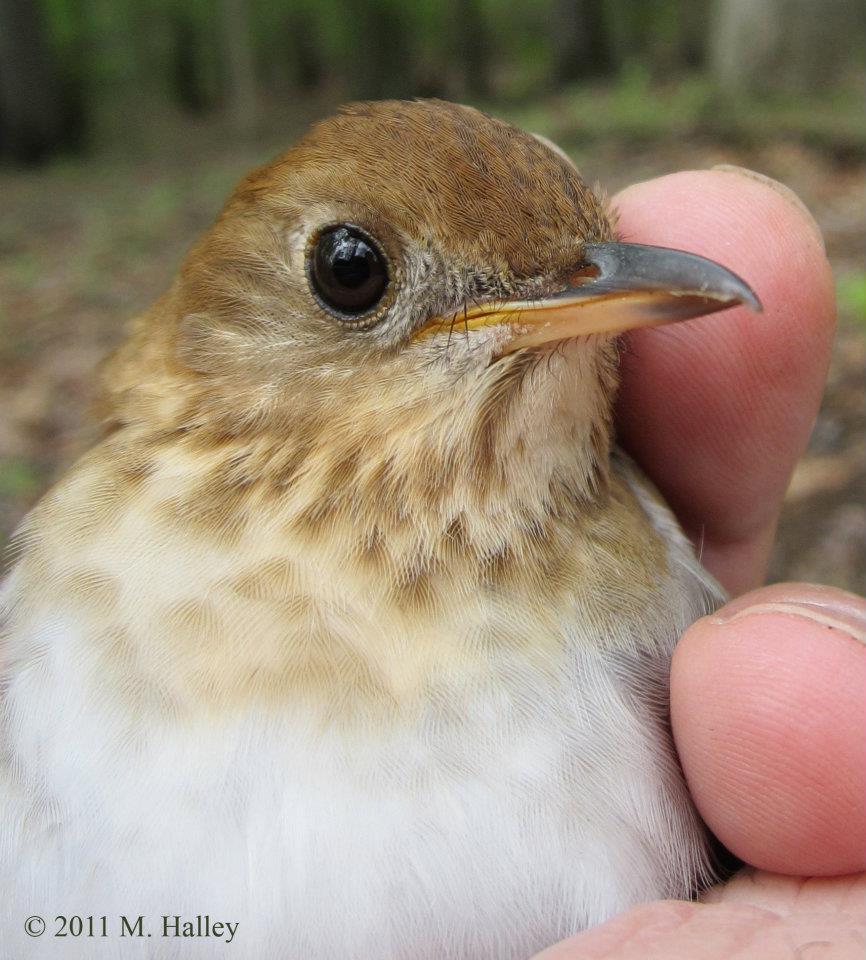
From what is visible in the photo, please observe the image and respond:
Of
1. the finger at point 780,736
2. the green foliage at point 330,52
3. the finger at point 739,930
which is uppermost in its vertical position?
the finger at point 780,736

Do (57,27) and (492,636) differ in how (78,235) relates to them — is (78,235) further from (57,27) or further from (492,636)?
(57,27)

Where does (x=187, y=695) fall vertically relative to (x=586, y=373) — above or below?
below

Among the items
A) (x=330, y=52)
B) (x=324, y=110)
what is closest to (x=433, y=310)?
(x=324, y=110)

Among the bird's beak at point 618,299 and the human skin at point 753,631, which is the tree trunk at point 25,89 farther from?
the bird's beak at point 618,299

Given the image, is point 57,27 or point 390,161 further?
point 57,27

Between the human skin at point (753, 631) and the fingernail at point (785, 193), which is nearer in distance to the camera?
the human skin at point (753, 631)

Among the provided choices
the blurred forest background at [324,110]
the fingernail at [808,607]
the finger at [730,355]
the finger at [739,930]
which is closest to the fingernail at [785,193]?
the finger at [730,355]

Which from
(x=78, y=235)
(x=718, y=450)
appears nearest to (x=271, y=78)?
(x=78, y=235)

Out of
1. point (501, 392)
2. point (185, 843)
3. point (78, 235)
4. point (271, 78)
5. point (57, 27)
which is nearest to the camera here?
point (185, 843)
